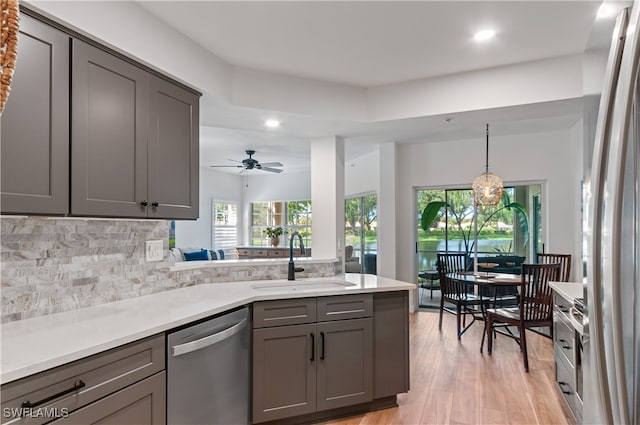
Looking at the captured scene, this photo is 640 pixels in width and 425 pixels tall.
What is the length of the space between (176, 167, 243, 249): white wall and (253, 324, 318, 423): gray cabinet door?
527cm

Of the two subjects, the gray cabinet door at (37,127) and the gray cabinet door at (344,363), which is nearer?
the gray cabinet door at (37,127)

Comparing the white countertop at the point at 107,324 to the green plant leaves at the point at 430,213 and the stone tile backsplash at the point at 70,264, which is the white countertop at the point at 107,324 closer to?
the stone tile backsplash at the point at 70,264

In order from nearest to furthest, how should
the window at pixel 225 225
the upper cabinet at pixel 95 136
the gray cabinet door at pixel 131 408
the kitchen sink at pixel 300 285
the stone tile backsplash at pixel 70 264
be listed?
the gray cabinet door at pixel 131 408
the upper cabinet at pixel 95 136
the stone tile backsplash at pixel 70 264
the kitchen sink at pixel 300 285
the window at pixel 225 225

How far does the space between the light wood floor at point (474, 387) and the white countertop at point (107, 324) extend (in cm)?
93

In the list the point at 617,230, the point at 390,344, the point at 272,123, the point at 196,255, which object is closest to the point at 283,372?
the point at 390,344

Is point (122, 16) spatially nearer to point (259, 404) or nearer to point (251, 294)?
point (251, 294)

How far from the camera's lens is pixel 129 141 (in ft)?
6.68

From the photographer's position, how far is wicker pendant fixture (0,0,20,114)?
628mm

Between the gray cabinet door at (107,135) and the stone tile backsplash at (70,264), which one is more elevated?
the gray cabinet door at (107,135)

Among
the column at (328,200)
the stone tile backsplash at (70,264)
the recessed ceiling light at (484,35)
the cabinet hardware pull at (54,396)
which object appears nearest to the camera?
the cabinet hardware pull at (54,396)

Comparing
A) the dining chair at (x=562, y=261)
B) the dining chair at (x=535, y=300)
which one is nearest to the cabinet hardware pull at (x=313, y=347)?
the dining chair at (x=535, y=300)

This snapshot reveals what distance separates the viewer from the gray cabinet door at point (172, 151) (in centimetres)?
221

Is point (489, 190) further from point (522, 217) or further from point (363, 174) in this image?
point (363, 174)

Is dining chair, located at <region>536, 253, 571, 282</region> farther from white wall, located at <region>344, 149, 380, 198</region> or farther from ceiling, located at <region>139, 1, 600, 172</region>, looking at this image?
white wall, located at <region>344, 149, 380, 198</region>
